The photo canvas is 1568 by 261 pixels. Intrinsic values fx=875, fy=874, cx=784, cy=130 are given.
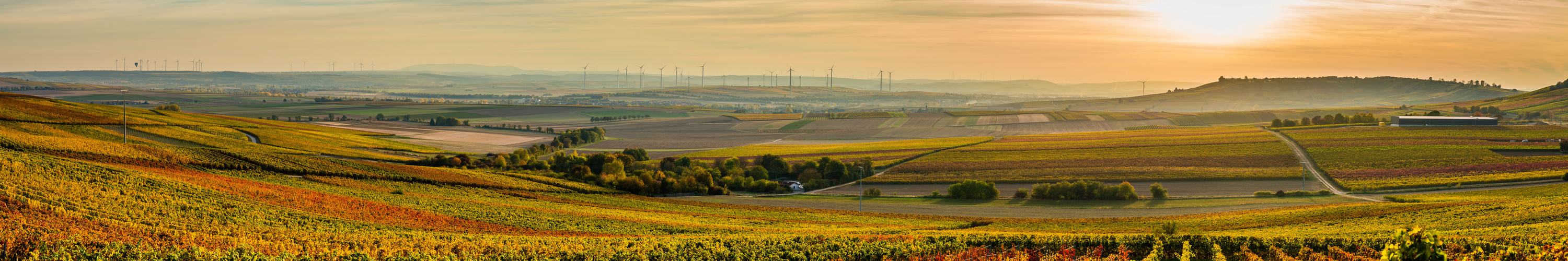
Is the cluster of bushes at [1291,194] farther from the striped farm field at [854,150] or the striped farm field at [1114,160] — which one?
the striped farm field at [854,150]

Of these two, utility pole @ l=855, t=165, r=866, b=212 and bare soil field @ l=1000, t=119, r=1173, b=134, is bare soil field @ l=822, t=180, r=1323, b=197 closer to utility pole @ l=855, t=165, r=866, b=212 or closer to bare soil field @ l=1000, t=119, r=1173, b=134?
utility pole @ l=855, t=165, r=866, b=212

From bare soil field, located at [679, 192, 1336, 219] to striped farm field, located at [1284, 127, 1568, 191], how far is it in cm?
1930

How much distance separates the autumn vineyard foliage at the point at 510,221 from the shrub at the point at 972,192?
1209 cm

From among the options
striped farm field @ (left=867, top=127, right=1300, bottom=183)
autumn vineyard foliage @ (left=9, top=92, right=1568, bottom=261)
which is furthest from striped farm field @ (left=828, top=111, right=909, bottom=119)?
autumn vineyard foliage @ (left=9, top=92, right=1568, bottom=261)

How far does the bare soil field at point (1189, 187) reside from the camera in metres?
69.2

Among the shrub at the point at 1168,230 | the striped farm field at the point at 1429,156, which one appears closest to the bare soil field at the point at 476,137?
the striped farm field at the point at 1429,156

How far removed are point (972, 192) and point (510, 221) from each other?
37.5 m

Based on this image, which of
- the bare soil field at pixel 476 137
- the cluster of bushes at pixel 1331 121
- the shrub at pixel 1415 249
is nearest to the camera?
the shrub at pixel 1415 249

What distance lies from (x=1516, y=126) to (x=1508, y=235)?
99.9 meters

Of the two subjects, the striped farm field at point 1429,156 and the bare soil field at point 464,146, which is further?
the bare soil field at point 464,146

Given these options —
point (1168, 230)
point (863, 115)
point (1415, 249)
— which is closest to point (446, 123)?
point (863, 115)

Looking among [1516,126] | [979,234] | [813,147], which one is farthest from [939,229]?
[1516,126]

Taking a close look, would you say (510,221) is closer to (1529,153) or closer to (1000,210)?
(1000,210)

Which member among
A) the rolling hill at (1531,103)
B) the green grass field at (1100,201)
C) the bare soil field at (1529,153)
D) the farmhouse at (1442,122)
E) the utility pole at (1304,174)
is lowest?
the green grass field at (1100,201)
